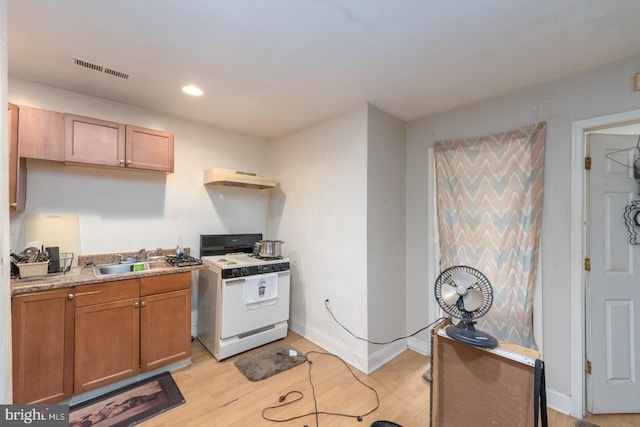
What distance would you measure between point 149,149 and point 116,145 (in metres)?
0.26

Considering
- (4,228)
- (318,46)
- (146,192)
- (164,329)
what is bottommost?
(164,329)

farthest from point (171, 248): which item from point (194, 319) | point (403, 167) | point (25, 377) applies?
point (403, 167)

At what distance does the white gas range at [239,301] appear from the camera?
2.60 m

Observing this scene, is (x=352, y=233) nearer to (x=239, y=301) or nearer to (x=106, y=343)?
(x=239, y=301)

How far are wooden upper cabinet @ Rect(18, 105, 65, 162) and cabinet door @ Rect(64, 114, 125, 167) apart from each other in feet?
0.16

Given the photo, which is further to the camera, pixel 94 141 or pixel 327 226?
pixel 327 226

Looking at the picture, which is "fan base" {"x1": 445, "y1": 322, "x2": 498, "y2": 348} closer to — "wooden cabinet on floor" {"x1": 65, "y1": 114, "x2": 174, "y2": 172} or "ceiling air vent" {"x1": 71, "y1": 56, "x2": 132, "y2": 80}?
"wooden cabinet on floor" {"x1": 65, "y1": 114, "x2": 174, "y2": 172}

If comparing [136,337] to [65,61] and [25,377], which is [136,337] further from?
[65,61]

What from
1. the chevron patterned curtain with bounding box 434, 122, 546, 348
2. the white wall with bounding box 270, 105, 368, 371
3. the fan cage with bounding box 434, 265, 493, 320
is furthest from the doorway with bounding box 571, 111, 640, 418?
the white wall with bounding box 270, 105, 368, 371

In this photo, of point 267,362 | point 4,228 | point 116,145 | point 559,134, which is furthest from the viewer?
point 267,362

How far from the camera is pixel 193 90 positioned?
2.33 metres

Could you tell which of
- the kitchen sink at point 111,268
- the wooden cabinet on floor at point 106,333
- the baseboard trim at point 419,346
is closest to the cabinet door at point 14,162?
the kitchen sink at point 111,268

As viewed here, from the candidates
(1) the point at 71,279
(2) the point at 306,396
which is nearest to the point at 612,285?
(2) the point at 306,396

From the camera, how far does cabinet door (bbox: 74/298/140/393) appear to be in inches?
77.1
